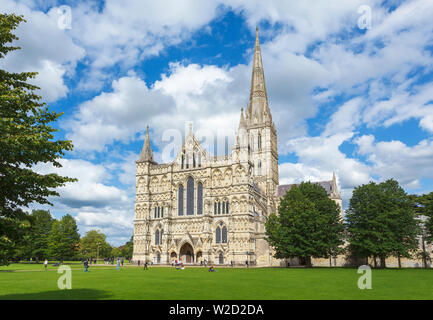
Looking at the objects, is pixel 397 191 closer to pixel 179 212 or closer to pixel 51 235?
pixel 179 212

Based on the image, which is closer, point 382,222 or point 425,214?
point 382,222

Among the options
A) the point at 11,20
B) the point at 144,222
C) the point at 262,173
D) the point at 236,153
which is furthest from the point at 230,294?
the point at 262,173

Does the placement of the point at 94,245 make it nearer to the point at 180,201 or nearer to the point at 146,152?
the point at 146,152

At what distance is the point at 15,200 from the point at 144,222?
6181cm

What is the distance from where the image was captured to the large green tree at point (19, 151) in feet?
47.2

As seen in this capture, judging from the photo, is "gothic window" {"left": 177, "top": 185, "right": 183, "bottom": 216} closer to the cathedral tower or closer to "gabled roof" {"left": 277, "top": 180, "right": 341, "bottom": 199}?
the cathedral tower

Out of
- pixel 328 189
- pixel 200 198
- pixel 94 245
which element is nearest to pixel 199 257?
pixel 200 198

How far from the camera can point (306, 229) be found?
51062 mm

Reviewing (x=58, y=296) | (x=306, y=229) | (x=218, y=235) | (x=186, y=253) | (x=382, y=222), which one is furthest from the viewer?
(x=186, y=253)

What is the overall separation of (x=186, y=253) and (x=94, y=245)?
4672 cm

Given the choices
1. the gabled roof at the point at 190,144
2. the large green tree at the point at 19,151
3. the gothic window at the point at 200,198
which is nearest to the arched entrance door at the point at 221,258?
the gothic window at the point at 200,198

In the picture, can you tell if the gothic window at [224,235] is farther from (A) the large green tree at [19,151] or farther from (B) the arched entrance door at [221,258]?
(A) the large green tree at [19,151]

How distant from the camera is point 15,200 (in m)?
15.8

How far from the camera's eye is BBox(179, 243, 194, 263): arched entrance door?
71688 mm
